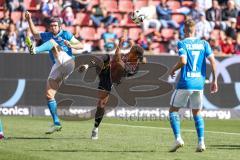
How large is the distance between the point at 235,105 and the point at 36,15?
7988 mm

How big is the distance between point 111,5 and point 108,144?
52.2 feet

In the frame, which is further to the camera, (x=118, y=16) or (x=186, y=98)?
(x=118, y=16)

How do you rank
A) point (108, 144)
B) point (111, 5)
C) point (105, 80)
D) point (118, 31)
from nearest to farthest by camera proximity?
point (108, 144)
point (105, 80)
point (118, 31)
point (111, 5)

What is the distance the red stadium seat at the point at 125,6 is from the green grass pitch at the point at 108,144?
11181mm

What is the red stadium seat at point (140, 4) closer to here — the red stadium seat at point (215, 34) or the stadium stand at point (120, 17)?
the stadium stand at point (120, 17)

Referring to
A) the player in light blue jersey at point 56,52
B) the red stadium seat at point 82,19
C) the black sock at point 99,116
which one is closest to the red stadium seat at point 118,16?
the red stadium seat at point 82,19

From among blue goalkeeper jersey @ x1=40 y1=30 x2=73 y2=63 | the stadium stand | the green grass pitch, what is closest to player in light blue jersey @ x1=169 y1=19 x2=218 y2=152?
the green grass pitch

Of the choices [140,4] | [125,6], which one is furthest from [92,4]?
[140,4]

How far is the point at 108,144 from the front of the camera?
13859 millimetres

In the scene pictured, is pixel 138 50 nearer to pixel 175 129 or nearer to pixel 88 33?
pixel 175 129

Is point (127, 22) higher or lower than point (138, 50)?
lower

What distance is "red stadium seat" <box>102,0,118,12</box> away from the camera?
95.1ft

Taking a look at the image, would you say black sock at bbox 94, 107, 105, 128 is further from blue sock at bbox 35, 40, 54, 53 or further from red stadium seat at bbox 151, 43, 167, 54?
red stadium seat at bbox 151, 43, 167, 54

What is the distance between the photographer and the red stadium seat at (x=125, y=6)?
2933 centimetres
